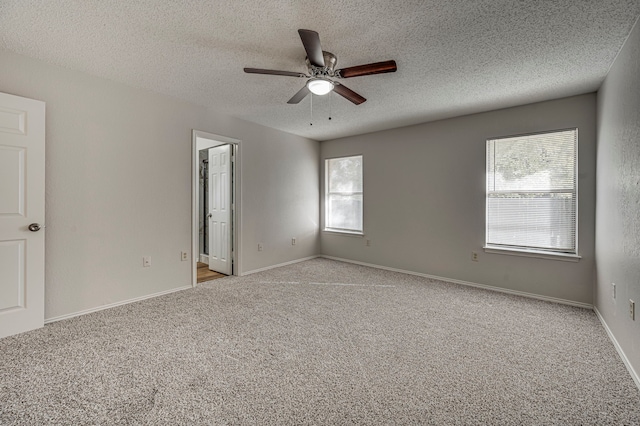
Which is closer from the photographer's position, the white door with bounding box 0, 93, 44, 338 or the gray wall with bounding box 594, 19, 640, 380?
the gray wall with bounding box 594, 19, 640, 380

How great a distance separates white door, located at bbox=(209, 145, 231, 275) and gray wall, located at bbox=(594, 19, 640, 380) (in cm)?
438

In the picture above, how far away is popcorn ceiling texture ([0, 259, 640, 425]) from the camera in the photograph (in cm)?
155

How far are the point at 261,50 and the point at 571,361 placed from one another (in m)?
3.36

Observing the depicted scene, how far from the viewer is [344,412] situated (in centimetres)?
155

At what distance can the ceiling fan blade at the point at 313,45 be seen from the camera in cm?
173

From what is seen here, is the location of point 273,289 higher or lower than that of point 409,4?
lower

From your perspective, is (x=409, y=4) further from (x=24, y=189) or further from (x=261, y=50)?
(x=24, y=189)

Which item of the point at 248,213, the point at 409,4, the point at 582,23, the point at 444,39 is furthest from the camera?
the point at 248,213

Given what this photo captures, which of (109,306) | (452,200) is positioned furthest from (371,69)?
(109,306)

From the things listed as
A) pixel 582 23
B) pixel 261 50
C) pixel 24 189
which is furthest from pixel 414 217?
pixel 24 189

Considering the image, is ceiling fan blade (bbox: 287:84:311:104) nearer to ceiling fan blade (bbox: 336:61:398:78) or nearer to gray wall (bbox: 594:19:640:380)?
ceiling fan blade (bbox: 336:61:398:78)

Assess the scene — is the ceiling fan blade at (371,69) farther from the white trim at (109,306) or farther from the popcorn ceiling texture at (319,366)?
the white trim at (109,306)

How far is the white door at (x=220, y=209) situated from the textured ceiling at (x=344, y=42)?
1.41 metres

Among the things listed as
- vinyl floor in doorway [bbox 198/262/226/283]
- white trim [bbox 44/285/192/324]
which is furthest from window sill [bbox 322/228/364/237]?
white trim [bbox 44/285/192/324]
